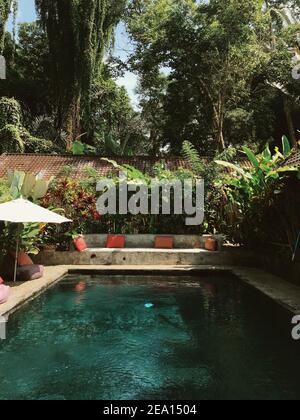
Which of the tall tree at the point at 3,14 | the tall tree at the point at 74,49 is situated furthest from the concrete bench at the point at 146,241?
the tall tree at the point at 74,49

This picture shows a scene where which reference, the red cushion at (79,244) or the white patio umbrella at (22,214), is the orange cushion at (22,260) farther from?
the red cushion at (79,244)

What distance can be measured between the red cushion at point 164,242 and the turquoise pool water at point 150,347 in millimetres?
3912

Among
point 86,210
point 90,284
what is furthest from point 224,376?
point 86,210

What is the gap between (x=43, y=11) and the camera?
27172mm

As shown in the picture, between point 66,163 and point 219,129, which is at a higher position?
point 219,129

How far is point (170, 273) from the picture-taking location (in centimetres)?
1172

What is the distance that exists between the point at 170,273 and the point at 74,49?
2016 cm

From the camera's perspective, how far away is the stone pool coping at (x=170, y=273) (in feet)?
25.5

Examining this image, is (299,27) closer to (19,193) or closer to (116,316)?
(19,193)

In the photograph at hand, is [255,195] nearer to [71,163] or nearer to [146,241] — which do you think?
[146,241]

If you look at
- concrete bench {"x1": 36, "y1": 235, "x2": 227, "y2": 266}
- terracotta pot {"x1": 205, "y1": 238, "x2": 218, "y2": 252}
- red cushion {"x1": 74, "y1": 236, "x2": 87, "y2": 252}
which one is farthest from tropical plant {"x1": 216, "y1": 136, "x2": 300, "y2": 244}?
red cushion {"x1": 74, "y1": 236, "x2": 87, "y2": 252}

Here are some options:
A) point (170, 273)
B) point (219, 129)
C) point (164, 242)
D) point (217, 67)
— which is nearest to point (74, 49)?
point (217, 67)

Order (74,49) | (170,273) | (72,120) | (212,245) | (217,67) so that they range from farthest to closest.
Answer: (72,120)
(74,49)
(217,67)
(212,245)
(170,273)
